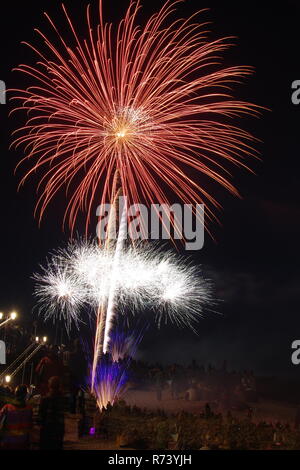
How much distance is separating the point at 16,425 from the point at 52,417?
3.48ft

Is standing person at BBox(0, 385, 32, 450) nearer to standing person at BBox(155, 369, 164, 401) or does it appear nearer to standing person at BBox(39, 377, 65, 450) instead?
standing person at BBox(39, 377, 65, 450)

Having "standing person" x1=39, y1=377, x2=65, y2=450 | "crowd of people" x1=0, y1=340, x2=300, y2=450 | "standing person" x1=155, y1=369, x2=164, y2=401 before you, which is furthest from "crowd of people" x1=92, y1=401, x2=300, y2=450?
"standing person" x1=155, y1=369, x2=164, y2=401

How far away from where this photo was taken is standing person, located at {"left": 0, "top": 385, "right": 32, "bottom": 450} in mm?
8094

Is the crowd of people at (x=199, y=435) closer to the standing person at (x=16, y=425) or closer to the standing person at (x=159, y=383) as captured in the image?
the standing person at (x=16, y=425)

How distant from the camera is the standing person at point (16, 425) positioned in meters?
8.09

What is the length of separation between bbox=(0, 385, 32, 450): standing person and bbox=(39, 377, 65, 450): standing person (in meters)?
0.70

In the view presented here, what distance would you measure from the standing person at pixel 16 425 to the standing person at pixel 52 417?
2.28 feet

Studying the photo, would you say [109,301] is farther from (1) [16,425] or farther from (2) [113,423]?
(1) [16,425]

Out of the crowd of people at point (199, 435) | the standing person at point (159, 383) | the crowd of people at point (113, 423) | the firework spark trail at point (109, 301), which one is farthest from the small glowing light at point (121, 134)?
the standing person at point (159, 383)

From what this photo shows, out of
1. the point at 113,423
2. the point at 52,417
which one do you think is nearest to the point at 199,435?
the point at 113,423

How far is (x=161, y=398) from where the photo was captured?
2803 centimetres

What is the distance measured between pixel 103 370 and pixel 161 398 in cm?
757

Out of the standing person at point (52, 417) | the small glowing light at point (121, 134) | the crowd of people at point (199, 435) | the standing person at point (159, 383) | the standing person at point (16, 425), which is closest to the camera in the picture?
the standing person at point (16, 425)
